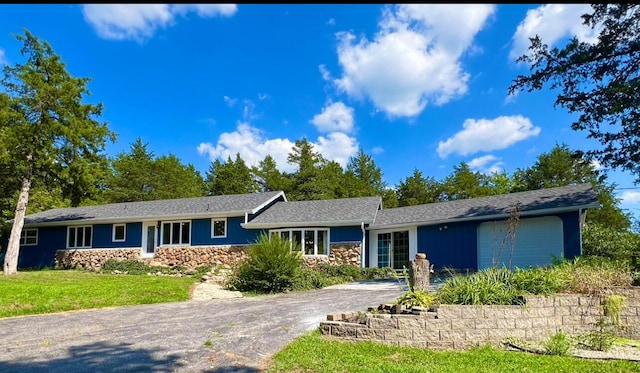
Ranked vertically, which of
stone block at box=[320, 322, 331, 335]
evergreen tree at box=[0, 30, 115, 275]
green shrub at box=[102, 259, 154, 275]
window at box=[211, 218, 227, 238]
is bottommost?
green shrub at box=[102, 259, 154, 275]

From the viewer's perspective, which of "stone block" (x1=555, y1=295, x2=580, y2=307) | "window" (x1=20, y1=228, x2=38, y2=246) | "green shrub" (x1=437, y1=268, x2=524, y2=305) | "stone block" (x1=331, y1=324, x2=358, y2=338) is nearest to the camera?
"stone block" (x1=331, y1=324, x2=358, y2=338)

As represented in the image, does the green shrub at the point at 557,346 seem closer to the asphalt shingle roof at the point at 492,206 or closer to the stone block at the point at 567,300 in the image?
the stone block at the point at 567,300

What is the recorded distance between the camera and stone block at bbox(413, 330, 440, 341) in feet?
21.4

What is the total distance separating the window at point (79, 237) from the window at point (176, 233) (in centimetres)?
502

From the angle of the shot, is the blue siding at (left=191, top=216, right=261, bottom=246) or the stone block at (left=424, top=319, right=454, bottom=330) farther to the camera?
the blue siding at (left=191, top=216, right=261, bottom=246)

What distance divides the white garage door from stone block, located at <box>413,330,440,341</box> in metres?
9.78

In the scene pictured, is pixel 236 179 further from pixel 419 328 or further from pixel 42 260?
pixel 419 328

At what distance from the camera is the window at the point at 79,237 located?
2531 centimetres

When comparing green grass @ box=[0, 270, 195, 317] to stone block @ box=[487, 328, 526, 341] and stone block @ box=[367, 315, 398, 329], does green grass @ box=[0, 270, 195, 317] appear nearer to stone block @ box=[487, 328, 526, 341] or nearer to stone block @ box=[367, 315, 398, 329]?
stone block @ box=[367, 315, 398, 329]

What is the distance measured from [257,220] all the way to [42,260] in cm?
1373

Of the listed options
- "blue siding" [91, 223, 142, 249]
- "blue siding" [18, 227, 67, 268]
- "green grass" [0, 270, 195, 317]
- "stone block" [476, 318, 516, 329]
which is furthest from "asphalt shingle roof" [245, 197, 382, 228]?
"stone block" [476, 318, 516, 329]

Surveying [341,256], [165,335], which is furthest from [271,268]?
[341,256]

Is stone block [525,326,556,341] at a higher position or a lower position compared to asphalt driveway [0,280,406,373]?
higher

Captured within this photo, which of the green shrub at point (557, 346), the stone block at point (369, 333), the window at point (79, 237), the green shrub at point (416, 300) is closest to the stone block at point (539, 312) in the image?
the green shrub at point (557, 346)
